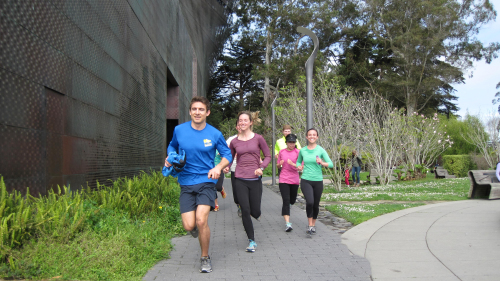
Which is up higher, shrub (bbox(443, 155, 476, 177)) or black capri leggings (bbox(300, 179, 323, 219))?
shrub (bbox(443, 155, 476, 177))

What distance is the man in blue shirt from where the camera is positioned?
4395mm

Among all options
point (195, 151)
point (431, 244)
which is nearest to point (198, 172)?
point (195, 151)

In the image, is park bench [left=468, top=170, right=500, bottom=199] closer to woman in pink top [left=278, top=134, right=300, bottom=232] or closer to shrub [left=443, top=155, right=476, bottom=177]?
woman in pink top [left=278, top=134, right=300, bottom=232]

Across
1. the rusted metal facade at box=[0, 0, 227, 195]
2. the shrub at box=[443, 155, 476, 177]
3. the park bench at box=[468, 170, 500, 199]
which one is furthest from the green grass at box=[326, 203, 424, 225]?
the shrub at box=[443, 155, 476, 177]

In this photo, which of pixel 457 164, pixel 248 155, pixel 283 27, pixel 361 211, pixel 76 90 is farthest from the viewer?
pixel 283 27

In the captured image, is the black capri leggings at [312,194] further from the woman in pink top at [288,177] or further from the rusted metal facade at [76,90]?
the rusted metal facade at [76,90]

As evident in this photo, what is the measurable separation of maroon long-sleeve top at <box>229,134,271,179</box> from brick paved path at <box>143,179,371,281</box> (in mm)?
986

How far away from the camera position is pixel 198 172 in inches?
177

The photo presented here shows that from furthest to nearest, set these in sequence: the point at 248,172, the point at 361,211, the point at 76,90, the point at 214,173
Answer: the point at 361,211 → the point at 76,90 → the point at 248,172 → the point at 214,173

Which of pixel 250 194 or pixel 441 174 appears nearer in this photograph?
pixel 250 194

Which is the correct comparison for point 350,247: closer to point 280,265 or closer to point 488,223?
point 280,265

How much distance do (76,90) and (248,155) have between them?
2759 mm

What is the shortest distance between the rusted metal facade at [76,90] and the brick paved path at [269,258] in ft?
6.45

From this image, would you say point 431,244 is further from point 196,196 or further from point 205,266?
point 196,196
